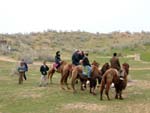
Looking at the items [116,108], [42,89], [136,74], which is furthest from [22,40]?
[116,108]

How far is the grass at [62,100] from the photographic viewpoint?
19.8 m

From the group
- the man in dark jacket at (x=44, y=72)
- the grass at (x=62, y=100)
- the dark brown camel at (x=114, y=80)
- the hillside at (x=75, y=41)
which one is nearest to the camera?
the grass at (x=62, y=100)

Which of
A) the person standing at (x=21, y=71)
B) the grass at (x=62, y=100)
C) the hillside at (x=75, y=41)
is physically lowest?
the grass at (x=62, y=100)

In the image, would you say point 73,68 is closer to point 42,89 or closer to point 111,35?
point 42,89

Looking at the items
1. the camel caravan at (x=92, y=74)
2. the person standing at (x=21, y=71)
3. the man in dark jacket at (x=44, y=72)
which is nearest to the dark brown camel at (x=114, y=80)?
the camel caravan at (x=92, y=74)

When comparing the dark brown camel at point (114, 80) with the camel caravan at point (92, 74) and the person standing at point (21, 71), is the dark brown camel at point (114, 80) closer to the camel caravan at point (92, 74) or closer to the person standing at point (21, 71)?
the camel caravan at point (92, 74)

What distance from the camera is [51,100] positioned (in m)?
22.2

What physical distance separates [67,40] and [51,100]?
228 feet

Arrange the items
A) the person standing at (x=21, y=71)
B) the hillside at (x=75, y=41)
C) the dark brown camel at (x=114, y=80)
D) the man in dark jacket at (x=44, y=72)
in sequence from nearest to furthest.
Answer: the dark brown camel at (x=114, y=80)
the man in dark jacket at (x=44, y=72)
the person standing at (x=21, y=71)
the hillside at (x=75, y=41)

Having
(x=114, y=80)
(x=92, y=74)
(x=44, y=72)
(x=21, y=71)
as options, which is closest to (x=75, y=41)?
(x=21, y=71)

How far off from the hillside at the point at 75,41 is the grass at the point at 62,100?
34984 millimetres

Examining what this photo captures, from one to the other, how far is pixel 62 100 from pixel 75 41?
223ft

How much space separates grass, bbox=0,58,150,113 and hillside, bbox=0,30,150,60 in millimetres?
34984

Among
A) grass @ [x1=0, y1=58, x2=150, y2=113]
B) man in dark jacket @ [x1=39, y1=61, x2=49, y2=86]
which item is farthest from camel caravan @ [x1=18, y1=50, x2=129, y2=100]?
grass @ [x1=0, y1=58, x2=150, y2=113]
